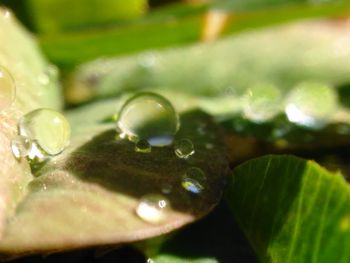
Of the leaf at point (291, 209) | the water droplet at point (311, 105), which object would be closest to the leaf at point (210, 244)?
the leaf at point (291, 209)

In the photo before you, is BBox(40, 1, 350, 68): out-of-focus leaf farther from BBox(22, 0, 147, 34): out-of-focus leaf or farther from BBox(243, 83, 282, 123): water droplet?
BBox(243, 83, 282, 123): water droplet

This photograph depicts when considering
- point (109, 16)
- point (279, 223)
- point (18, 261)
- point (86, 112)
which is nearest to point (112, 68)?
point (109, 16)

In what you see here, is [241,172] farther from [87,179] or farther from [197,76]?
[197,76]

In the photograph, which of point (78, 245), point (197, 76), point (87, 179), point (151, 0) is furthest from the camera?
point (151, 0)

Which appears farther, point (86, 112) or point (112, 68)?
point (112, 68)

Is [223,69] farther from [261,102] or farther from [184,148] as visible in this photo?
[184,148]

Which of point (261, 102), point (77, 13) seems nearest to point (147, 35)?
point (77, 13)

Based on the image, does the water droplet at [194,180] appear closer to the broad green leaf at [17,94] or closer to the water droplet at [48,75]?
the broad green leaf at [17,94]
